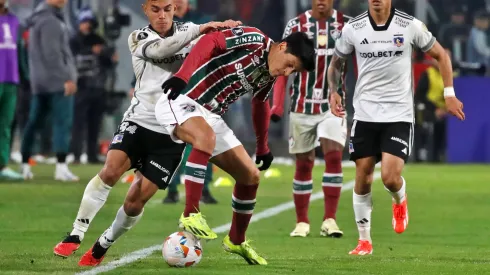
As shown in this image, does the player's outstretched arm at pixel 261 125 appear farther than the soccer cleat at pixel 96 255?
Yes

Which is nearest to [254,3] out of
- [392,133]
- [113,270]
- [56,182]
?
[56,182]

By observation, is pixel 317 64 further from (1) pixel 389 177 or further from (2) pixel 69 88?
(2) pixel 69 88

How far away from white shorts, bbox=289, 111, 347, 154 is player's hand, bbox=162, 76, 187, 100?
12.6 ft

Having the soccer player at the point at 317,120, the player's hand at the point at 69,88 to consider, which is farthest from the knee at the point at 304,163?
the player's hand at the point at 69,88

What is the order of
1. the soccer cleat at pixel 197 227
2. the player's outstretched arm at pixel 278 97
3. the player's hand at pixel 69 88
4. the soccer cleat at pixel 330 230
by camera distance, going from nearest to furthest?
the soccer cleat at pixel 197 227 < the player's outstretched arm at pixel 278 97 < the soccer cleat at pixel 330 230 < the player's hand at pixel 69 88

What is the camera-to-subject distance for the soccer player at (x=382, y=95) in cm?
1003

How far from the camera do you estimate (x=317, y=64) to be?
12250 mm

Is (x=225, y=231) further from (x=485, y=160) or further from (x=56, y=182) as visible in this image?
(x=485, y=160)

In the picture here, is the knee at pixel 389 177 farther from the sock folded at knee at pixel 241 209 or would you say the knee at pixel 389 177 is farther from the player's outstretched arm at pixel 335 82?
the sock folded at knee at pixel 241 209

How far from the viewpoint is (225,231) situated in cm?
1170

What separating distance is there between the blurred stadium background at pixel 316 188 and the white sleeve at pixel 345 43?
1580 millimetres

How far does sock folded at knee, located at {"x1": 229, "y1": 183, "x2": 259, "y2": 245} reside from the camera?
895 cm

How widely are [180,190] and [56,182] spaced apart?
2.00 m

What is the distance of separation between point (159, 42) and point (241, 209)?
1.29 metres
